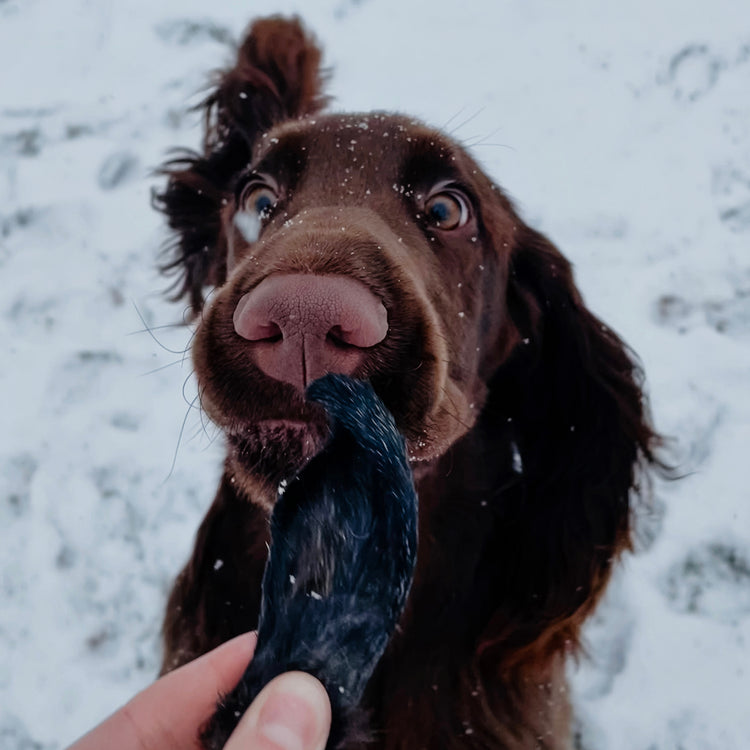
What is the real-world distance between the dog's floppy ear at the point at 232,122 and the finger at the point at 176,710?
143cm

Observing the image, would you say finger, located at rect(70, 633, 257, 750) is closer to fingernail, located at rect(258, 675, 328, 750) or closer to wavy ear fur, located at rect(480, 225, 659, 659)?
fingernail, located at rect(258, 675, 328, 750)

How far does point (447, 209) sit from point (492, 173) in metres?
1.59

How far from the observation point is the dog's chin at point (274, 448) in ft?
4.21

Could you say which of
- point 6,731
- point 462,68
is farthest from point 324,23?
point 6,731

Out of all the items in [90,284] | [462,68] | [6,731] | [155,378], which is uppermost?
[462,68]

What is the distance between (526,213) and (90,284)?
187 centimetres

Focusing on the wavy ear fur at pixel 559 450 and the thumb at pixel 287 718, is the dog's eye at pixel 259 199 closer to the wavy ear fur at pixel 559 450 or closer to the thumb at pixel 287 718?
the wavy ear fur at pixel 559 450

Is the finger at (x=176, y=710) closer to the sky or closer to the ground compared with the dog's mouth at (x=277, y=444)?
closer to the ground

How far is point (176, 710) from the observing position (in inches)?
49.8

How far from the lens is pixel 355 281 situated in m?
1.20

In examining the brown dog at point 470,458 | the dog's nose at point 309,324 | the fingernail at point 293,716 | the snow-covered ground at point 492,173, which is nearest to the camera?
the fingernail at point 293,716

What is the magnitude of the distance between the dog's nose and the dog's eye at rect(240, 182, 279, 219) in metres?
0.66

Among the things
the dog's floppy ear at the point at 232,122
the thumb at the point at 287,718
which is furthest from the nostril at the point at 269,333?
the dog's floppy ear at the point at 232,122

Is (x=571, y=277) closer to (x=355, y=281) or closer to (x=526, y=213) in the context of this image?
(x=355, y=281)
